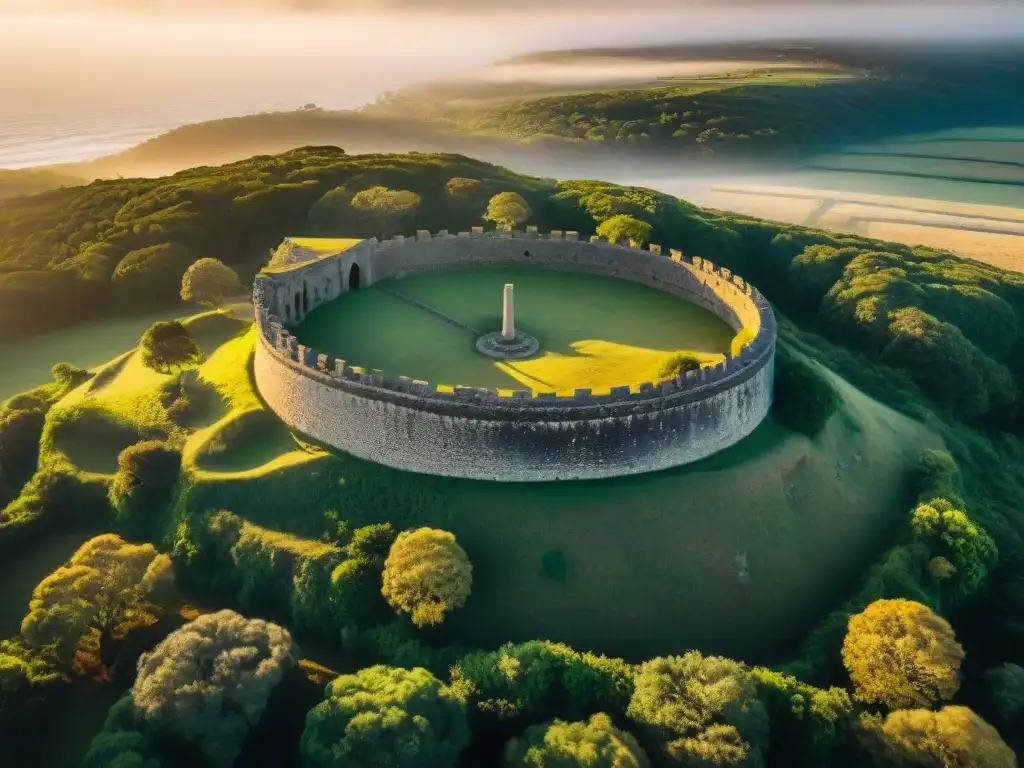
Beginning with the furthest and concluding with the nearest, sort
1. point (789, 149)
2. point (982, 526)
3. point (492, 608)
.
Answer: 1. point (789, 149)
2. point (982, 526)
3. point (492, 608)

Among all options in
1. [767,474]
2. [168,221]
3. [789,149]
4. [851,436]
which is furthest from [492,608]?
[789,149]

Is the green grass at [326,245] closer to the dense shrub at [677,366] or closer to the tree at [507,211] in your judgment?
the tree at [507,211]

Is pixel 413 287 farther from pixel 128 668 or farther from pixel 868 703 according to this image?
pixel 868 703

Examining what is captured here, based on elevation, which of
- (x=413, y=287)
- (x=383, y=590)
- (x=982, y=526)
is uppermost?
(x=413, y=287)

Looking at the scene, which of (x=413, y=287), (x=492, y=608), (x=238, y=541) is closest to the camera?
(x=492, y=608)

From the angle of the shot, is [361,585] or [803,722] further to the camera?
[361,585]

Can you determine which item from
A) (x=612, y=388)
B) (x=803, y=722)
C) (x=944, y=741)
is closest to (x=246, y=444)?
(x=612, y=388)

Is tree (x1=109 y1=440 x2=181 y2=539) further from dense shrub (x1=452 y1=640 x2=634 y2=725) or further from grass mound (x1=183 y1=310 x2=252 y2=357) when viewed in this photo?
dense shrub (x1=452 y1=640 x2=634 y2=725)

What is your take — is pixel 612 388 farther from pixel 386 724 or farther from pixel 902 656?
pixel 386 724
